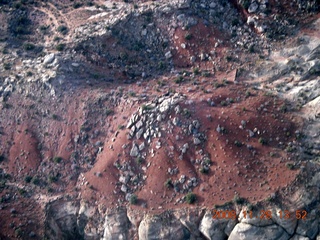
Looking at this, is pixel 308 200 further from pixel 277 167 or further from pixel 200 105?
pixel 200 105

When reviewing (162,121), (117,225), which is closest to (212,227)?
(117,225)

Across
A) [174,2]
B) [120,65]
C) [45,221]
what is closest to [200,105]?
[120,65]

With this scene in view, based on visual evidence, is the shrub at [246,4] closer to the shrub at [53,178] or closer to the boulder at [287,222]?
the boulder at [287,222]

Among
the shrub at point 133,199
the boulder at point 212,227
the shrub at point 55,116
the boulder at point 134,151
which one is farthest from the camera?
the shrub at point 55,116

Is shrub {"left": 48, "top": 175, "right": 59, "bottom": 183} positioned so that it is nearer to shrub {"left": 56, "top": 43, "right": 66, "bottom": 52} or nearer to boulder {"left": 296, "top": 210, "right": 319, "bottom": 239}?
shrub {"left": 56, "top": 43, "right": 66, "bottom": 52}

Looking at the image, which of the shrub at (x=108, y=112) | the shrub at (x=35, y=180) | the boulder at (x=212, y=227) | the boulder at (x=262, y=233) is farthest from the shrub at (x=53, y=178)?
the boulder at (x=262, y=233)

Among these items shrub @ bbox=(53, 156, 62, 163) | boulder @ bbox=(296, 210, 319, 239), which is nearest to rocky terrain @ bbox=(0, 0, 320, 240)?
boulder @ bbox=(296, 210, 319, 239)
